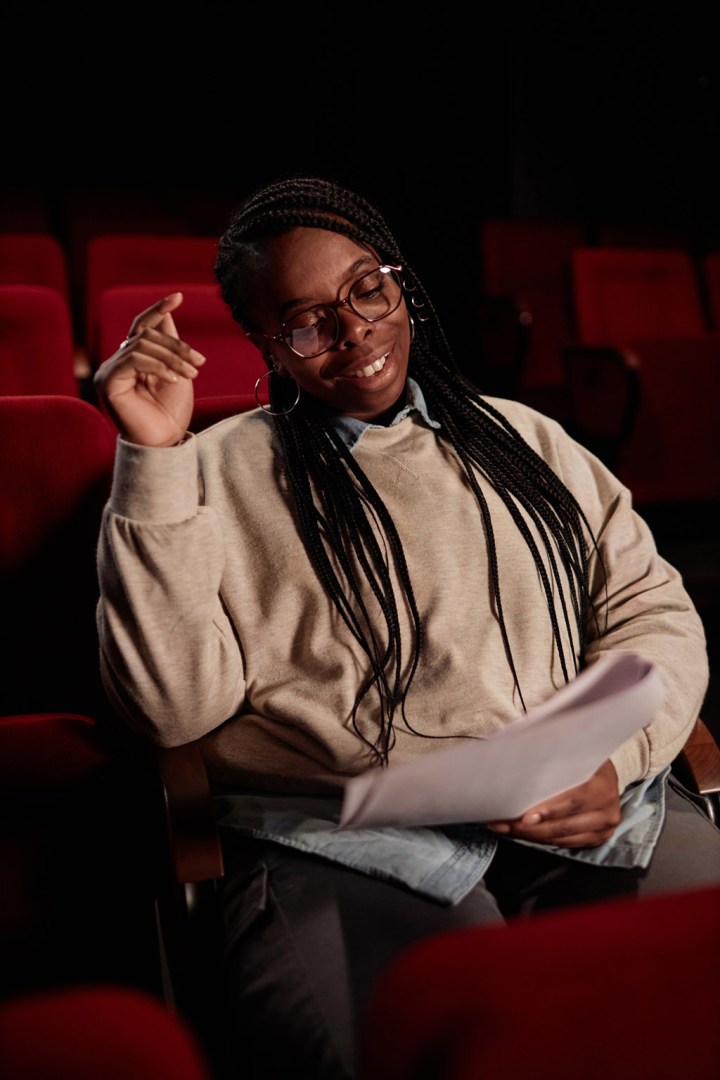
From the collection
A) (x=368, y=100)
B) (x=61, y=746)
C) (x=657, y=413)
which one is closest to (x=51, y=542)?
(x=61, y=746)

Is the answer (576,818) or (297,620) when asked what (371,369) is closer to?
(297,620)

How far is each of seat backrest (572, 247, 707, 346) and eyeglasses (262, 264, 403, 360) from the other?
2.01 m

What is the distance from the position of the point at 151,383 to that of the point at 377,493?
210 millimetres

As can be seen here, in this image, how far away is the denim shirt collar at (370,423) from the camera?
32.9 inches

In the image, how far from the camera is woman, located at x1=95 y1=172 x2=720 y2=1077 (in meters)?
0.67

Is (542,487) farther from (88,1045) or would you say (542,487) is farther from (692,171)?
(692,171)

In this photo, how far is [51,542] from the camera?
2.96 ft

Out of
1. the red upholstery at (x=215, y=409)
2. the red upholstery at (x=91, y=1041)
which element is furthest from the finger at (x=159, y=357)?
the red upholstery at (x=91, y=1041)

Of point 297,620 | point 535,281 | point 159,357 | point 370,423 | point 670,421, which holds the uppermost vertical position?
point 159,357

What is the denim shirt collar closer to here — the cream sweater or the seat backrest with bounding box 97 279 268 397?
the cream sweater

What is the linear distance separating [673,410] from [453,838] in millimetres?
1880

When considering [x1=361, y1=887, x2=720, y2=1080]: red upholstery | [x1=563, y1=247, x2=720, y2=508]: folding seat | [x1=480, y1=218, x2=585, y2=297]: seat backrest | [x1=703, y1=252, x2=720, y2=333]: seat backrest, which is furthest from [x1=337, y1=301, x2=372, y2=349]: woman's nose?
[x1=703, y1=252, x2=720, y2=333]: seat backrest

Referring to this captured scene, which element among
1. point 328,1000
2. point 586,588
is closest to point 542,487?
point 586,588

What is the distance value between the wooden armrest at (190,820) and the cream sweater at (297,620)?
33mm
